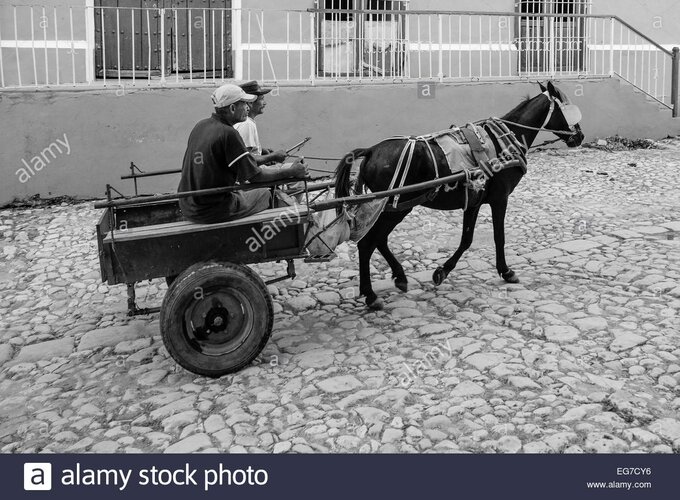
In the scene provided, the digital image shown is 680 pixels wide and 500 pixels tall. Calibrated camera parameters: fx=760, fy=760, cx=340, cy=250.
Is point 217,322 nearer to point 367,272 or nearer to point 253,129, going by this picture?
point 367,272

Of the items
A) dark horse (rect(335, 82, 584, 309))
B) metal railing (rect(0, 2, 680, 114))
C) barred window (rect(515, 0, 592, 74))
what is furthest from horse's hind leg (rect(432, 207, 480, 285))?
barred window (rect(515, 0, 592, 74))

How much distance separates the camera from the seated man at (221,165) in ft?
16.5

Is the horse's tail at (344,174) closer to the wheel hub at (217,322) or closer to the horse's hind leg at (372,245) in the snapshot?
the horse's hind leg at (372,245)

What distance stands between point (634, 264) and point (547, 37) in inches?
279

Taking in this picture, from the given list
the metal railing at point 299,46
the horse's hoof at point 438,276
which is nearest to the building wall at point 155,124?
the metal railing at point 299,46

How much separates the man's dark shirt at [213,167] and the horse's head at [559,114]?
3137 mm

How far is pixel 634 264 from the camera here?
282 inches

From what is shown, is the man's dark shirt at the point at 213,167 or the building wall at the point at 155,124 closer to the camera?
the man's dark shirt at the point at 213,167

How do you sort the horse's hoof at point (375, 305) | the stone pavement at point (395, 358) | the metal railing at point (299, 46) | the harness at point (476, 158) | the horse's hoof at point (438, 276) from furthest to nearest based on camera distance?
the metal railing at point (299, 46)
the horse's hoof at point (438, 276)
the horse's hoof at point (375, 305)
the harness at point (476, 158)
the stone pavement at point (395, 358)

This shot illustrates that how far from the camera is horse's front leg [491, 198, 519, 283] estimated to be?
6.72 m

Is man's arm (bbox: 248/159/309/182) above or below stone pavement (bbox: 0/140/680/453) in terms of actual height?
above

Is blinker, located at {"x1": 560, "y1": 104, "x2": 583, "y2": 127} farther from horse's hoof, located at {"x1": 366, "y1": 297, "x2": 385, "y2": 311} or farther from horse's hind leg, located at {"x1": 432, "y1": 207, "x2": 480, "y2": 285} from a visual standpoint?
horse's hoof, located at {"x1": 366, "y1": 297, "x2": 385, "y2": 311}

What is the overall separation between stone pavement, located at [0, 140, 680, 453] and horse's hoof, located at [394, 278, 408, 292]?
7 cm

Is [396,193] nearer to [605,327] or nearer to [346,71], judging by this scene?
[605,327]
